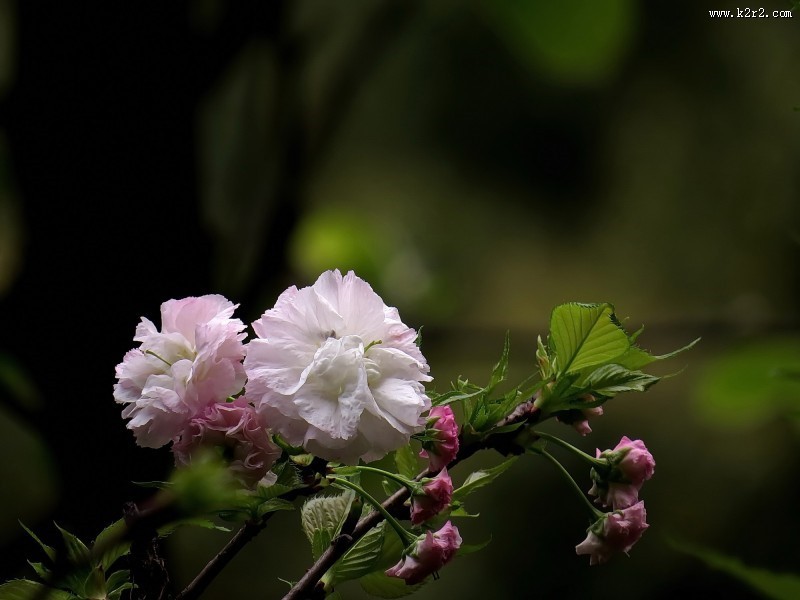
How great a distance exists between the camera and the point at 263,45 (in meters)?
0.75

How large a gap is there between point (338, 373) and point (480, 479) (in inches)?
3.1

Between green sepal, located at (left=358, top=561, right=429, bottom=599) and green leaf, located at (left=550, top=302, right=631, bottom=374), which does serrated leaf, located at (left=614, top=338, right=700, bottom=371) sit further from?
green sepal, located at (left=358, top=561, right=429, bottom=599)

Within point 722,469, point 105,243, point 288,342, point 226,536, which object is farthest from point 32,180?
point 722,469

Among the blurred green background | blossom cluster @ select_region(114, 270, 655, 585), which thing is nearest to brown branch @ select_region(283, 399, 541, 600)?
blossom cluster @ select_region(114, 270, 655, 585)

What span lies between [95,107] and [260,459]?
0.46 m

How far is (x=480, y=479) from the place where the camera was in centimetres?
31

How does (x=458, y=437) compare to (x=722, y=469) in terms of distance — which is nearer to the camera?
(x=458, y=437)

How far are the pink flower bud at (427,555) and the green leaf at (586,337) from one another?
67 millimetres

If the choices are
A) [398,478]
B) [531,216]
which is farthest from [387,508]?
[531,216]

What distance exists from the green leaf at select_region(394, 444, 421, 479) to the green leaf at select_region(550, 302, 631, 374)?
0.06 meters

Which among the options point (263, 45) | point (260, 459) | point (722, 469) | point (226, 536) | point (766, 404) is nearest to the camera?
point (260, 459)

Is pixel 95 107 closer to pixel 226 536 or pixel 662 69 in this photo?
pixel 226 536

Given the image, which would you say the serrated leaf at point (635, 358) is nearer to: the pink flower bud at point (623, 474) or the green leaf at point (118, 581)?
the pink flower bud at point (623, 474)

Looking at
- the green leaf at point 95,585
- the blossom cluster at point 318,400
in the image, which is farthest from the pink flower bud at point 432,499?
the green leaf at point 95,585
